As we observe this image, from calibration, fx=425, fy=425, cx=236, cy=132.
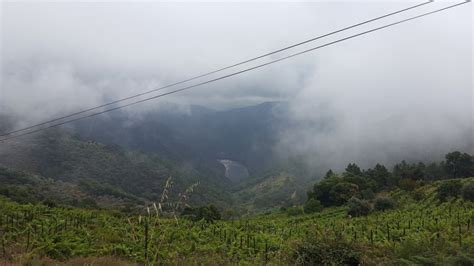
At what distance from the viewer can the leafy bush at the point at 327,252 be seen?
8758 mm

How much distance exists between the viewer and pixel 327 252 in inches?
354

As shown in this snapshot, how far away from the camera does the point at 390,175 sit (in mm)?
67438

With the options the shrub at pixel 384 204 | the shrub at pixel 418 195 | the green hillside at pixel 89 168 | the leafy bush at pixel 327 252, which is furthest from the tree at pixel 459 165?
the leafy bush at pixel 327 252

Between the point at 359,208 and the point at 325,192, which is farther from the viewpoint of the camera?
the point at 325,192

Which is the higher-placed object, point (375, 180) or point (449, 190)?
point (375, 180)

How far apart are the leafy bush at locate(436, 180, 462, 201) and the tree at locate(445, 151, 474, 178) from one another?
24.3 meters

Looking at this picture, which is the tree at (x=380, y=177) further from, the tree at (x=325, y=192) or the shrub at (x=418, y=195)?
the shrub at (x=418, y=195)

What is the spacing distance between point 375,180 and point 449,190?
22.0 m

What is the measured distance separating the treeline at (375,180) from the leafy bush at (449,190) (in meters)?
10.1

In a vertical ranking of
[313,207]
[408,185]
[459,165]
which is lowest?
[313,207]

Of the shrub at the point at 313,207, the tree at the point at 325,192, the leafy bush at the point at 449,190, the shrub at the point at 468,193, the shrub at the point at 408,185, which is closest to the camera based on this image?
the shrub at the point at 468,193

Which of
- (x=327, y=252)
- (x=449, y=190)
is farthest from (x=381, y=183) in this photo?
(x=327, y=252)

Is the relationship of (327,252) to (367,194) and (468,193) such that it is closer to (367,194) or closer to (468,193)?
(468,193)

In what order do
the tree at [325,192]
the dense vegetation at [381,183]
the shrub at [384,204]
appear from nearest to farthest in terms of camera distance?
the shrub at [384,204] < the dense vegetation at [381,183] < the tree at [325,192]
